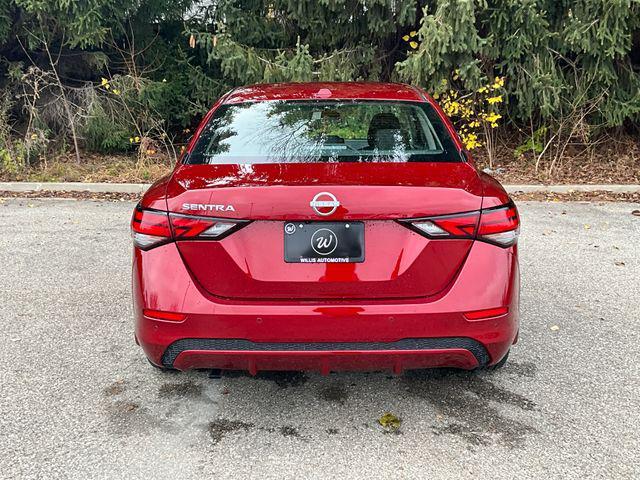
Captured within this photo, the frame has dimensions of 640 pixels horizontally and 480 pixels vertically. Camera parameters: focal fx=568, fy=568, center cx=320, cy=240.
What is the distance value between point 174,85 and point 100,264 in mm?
6154

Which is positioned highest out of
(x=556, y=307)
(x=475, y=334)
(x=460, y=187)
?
(x=460, y=187)

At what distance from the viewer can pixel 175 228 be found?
2396mm

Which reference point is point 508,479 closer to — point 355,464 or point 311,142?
point 355,464

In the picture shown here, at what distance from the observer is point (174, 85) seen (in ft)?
34.7

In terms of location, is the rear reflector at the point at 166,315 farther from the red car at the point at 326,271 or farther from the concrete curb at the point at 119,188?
the concrete curb at the point at 119,188

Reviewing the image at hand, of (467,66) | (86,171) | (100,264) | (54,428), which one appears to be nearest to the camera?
(54,428)

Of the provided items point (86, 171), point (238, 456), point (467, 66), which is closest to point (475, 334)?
point (238, 456)

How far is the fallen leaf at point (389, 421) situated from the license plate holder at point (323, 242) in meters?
0.92

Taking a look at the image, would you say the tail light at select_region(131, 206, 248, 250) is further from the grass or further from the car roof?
the grass

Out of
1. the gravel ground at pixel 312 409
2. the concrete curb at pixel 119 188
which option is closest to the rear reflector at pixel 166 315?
the gravel ground at pixel 312 409

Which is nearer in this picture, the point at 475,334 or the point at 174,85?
the point at 475,334

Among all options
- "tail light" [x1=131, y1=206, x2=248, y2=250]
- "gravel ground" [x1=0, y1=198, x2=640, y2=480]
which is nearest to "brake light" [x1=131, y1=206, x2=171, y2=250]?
"tail light" [x1=131, y1=206, x2=248, y2=250]

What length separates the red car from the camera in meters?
2.32

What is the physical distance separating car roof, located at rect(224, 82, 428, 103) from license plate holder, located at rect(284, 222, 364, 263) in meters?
1.22
